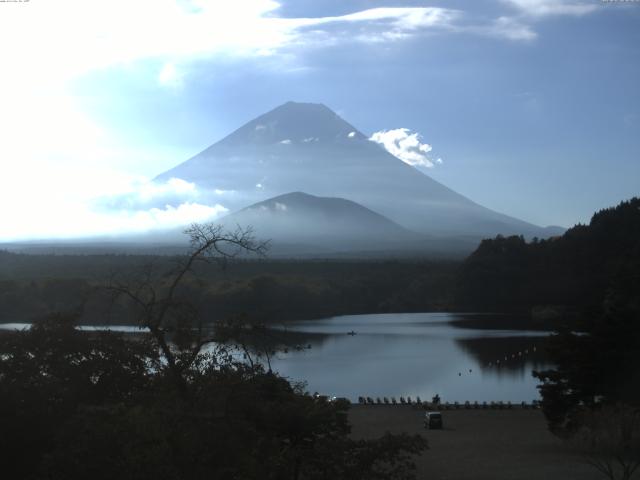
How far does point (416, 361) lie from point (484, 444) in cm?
1225

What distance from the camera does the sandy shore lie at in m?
9.99

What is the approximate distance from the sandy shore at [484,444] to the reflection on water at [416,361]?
2.52 metres

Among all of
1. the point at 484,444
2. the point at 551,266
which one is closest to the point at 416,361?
the point at 484,444

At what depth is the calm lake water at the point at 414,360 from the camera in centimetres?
1948

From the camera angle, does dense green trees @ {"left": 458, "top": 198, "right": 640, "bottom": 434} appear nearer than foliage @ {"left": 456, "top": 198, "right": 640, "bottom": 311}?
Yes

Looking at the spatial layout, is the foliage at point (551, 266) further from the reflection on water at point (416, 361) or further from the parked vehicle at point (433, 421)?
the parked vehicle at point (433, 421)

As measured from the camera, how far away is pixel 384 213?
145375 millimetres

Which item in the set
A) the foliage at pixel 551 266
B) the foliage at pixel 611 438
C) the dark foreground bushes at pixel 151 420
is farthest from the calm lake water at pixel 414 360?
the foliage at pixel 551 266

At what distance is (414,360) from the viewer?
24.5m

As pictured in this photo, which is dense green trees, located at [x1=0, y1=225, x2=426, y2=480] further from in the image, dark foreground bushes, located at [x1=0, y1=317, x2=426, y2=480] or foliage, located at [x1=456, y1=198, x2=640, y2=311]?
foliage, located at [x1=456, y1=198, x2=640, y2=311]

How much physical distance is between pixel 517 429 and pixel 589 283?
29799 millimetres

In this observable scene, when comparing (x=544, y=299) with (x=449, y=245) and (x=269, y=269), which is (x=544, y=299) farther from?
(x=449, y=245)

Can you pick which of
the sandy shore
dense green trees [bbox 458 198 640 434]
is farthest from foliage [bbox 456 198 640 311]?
the sandy shore

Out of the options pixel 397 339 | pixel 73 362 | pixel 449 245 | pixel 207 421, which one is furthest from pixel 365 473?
pixel 449 245
